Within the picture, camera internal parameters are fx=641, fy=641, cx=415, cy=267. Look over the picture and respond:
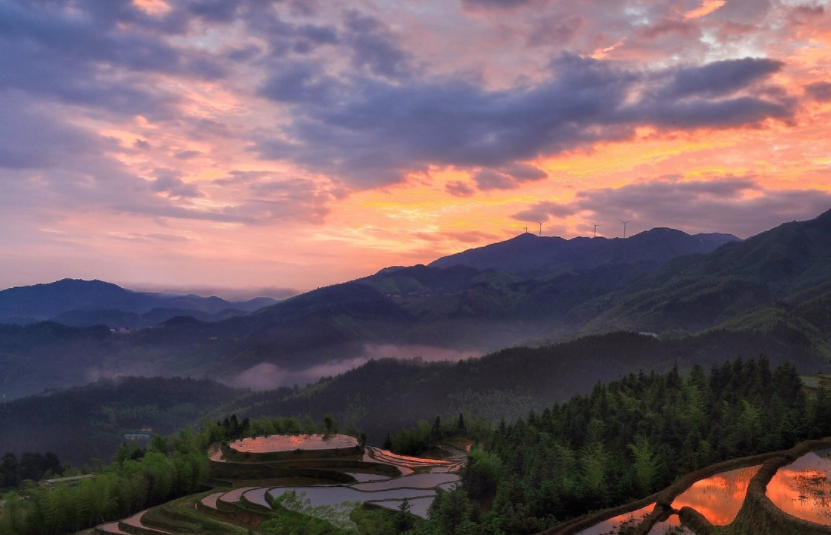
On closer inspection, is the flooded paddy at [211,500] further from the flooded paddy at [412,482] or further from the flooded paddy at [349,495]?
→ the flooded paddy at [412,482]

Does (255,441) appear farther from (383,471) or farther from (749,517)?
(749,517)

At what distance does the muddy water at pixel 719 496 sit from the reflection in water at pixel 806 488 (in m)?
1.97

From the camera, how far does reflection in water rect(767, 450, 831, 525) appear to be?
2627 centimetres

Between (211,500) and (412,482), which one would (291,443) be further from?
(412,482)

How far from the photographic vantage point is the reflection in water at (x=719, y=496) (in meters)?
30.3

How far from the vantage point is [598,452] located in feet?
146

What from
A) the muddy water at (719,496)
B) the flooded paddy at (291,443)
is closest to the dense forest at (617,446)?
the muddy water at (719,496)

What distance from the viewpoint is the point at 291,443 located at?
83.1 metres

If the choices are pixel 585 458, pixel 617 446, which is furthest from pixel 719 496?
pixel 617 446

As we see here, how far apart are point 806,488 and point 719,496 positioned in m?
4.20

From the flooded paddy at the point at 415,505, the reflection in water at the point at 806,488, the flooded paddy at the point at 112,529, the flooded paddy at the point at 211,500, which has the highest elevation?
the reflection in water at the point at 806,488

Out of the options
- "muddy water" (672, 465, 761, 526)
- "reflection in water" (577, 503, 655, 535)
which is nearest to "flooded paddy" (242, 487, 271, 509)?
"reflection in water" (577, 503, 655, 535)

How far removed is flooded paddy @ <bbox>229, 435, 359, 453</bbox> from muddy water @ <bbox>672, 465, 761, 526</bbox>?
164ft

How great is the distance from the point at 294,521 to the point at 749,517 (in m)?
29.3
